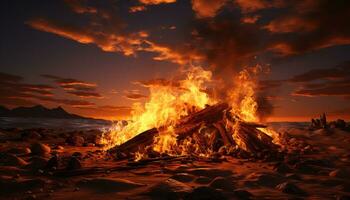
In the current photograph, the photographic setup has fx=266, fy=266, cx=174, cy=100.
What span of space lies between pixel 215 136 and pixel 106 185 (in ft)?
21.4

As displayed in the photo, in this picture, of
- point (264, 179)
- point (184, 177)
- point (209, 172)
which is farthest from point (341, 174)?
point (184, 177)

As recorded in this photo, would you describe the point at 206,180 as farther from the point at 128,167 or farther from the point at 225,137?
the point at 225,137

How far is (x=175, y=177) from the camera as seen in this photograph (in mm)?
5988

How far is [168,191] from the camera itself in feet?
15.4

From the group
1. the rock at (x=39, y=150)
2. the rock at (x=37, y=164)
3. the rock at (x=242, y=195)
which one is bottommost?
the rock at (x=242, y=195)

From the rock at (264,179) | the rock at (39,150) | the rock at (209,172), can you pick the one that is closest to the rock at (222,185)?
the rock at (264,179)

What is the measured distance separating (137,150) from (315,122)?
1927 cm

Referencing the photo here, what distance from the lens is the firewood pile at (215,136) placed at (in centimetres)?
988

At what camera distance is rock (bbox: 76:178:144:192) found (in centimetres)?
505

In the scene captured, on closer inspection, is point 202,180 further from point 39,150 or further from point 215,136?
point 39,150

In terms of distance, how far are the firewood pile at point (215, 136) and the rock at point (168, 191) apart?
4.37 meters

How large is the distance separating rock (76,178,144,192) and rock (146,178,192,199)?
0.59m

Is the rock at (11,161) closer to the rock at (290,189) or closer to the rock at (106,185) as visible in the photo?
the rock at (106,185)

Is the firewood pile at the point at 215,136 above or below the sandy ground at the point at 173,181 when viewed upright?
above
